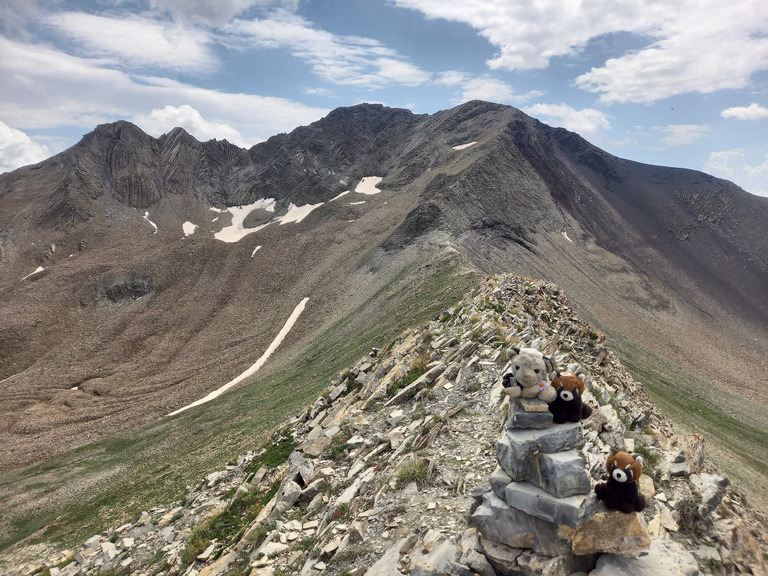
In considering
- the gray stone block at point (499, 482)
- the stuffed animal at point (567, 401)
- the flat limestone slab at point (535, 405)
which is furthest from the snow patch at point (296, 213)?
the gray stone block at point (499, 482)

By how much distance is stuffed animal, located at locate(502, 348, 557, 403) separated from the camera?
9.20 meters

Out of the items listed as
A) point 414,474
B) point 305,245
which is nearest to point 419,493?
point 414,474

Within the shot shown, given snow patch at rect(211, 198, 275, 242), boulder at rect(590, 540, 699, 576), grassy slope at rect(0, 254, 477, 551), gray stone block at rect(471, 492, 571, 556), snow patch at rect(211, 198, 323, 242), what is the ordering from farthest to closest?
snow patch at rect(211, 198, 323, 242) → snow patch at rect(211, 198, 275, 242) → grassy slope at rect(0, 254, 477, 551) → gray stone block at rect(471, 492, 571, 556) → boulder at rect(590, 540, 699, 576)

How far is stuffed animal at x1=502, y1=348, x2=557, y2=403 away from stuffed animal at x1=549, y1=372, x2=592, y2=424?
0.18 meters

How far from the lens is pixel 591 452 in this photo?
35.3 feet

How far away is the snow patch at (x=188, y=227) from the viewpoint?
4502 inches

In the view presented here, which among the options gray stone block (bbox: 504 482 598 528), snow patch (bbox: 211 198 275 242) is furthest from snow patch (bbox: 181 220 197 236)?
gray stone block (bbox: 504 482 598 528)

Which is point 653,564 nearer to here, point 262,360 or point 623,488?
point 623,488

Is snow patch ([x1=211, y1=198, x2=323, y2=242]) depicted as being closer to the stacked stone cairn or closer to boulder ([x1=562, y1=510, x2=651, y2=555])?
the stacked stone cairn

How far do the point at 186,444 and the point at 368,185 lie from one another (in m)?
101

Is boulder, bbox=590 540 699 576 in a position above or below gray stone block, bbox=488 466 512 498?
below

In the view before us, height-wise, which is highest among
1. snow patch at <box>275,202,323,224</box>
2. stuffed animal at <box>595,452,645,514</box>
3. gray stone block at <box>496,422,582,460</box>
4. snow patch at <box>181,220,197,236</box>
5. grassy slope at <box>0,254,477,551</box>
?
snow patch at <box>275,202,323,224</box>

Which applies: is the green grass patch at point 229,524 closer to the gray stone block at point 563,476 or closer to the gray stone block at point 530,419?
the gray stone block at point 530,419

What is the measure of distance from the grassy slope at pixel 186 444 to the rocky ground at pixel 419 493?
4176mm
